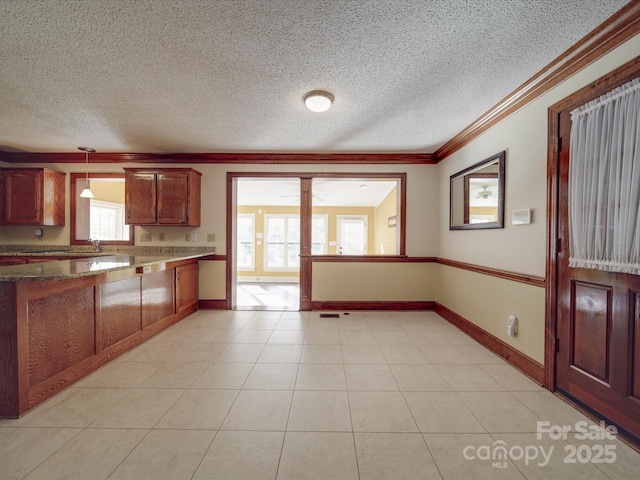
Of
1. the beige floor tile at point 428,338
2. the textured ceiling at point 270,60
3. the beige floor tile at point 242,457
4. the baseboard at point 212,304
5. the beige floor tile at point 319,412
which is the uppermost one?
the textured ceiling at point 270,60

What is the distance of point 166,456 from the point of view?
1.47 metres

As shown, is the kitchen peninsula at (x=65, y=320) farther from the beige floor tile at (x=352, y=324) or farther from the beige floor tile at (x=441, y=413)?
the beige floor tile at (x=441, y=413)

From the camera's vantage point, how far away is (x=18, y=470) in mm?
1382

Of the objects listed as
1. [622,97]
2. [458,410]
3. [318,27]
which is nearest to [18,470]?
[458,410]

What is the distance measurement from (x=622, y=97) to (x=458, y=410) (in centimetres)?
221

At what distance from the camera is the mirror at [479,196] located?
2.79 metres

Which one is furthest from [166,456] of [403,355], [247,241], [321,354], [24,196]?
[247,241]

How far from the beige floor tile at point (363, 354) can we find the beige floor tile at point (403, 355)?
6cm

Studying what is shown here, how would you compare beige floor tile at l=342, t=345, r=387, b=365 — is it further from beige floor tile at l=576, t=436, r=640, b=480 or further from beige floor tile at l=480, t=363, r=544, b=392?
beige floor tile at l=576, t=436, r=640, b=480

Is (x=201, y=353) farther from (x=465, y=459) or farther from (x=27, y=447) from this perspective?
(x=465, y=459)

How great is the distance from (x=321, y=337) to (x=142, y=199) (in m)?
3.31

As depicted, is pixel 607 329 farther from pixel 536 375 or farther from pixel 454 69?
pixel 454 69

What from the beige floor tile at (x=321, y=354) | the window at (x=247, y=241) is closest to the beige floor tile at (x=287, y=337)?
the beige floor tile at (x=321, y=354)

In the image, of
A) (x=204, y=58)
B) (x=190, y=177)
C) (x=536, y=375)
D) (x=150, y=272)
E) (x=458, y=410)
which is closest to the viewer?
(x=458, y=410)
